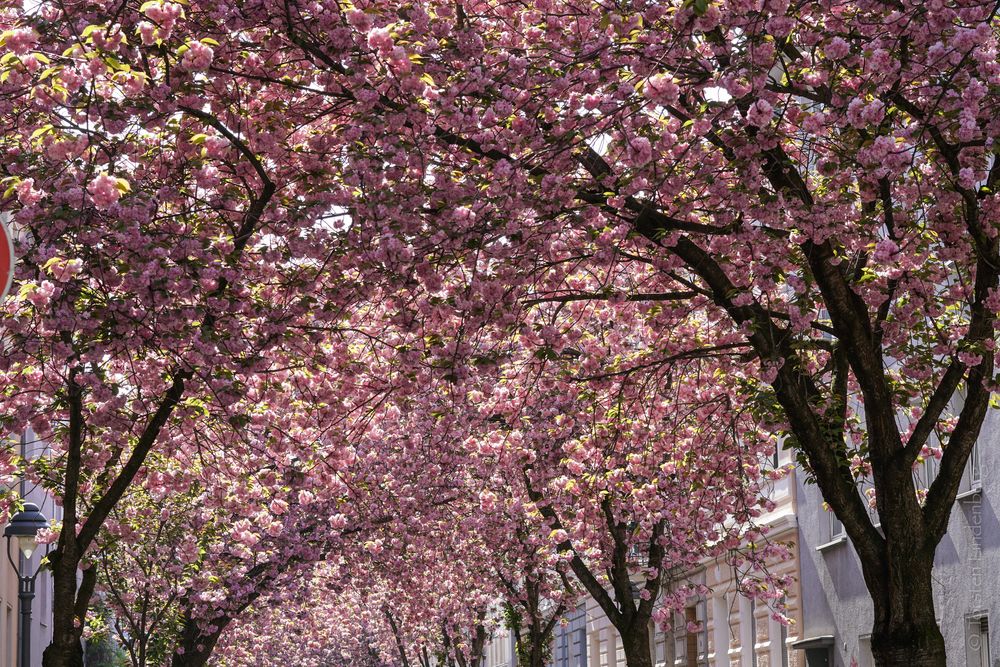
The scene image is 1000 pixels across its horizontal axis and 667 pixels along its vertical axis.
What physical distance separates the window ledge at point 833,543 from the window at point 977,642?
4.84 meters

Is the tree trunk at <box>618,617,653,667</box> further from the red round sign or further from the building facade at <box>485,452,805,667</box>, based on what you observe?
the red round sign

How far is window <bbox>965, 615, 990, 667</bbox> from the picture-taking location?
58.6 ft

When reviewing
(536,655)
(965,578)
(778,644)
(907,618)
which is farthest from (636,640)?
(907,618)

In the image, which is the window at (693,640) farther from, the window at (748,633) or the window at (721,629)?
the window at (748,633)

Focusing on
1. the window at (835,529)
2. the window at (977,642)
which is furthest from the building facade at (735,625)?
the window at (977,642)

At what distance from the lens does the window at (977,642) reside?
1786cm

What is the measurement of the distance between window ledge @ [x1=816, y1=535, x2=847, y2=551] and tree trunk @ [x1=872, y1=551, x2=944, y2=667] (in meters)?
12.4

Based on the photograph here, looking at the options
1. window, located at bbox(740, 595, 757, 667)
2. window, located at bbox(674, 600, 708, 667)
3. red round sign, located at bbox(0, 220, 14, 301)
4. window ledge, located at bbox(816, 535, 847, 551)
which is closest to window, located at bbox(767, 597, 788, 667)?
window, located at bbox(740, 595, 757, 667)

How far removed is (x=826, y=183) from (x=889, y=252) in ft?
3.61

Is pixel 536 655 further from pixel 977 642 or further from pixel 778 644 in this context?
pixel 977 642

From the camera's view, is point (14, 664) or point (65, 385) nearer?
point (65, 385)

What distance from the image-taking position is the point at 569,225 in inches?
476

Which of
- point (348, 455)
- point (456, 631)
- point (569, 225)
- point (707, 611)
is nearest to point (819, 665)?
point (707, 611)

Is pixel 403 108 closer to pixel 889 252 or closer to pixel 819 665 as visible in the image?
pixel 889 252
